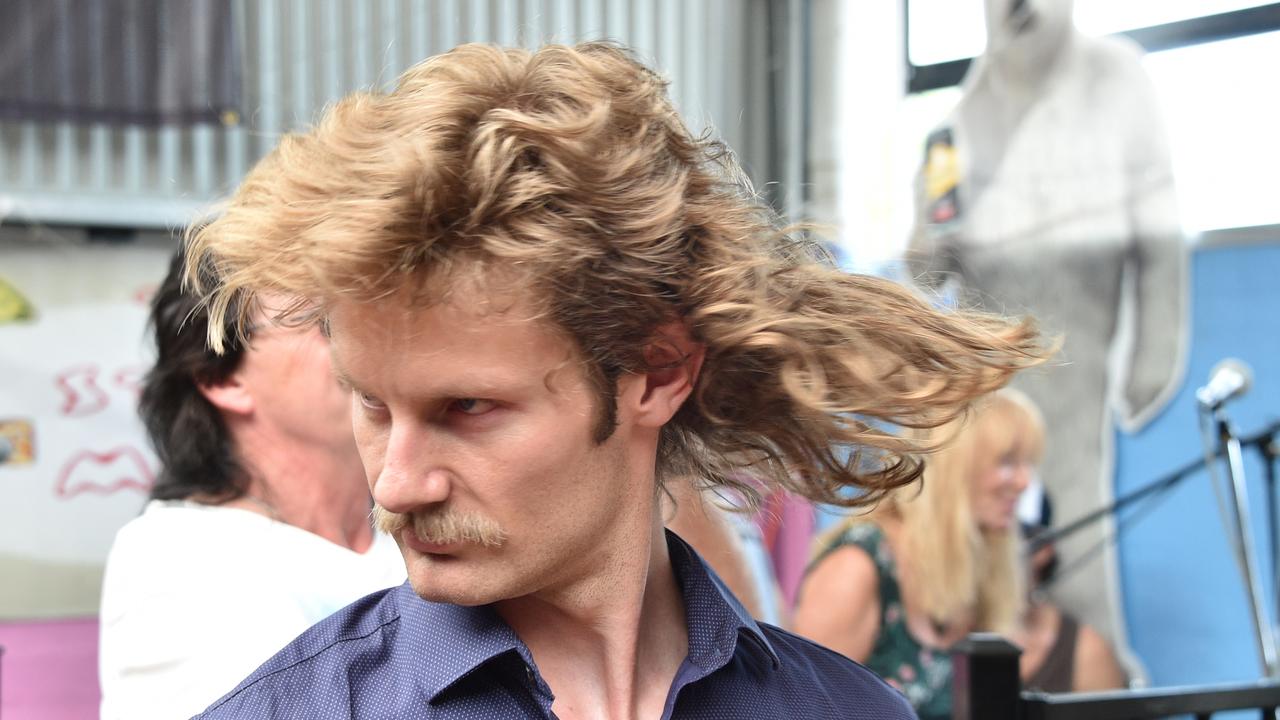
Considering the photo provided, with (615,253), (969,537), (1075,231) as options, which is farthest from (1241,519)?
(615,253)

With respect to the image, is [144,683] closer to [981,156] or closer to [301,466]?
[301,466]

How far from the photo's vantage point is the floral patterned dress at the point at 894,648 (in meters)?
3.53

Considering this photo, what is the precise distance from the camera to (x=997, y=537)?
4047mm

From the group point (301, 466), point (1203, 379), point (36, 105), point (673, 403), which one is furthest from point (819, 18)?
point (673, 403)

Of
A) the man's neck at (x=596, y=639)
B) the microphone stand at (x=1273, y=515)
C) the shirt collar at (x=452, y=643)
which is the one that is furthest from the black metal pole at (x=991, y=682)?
the microphone stand at (x=1273, y=515)

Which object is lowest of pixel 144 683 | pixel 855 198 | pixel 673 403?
pixel 144 683

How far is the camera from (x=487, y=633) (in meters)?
1.03

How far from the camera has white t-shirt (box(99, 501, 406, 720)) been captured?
1.37m

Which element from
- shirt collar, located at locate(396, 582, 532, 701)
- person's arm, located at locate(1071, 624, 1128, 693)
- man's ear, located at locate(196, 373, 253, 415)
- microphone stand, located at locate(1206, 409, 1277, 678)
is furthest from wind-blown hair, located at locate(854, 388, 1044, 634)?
shirt collar, located at locate(396, 582, 532, 701)

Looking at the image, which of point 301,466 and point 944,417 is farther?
point 301,466

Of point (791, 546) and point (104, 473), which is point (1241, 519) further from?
point (104, 473)

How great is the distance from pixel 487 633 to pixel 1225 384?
3207mm

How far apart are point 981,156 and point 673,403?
3.33 m

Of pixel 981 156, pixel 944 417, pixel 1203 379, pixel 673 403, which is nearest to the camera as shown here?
pixel 673 403
